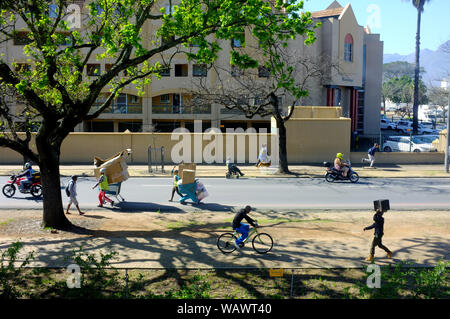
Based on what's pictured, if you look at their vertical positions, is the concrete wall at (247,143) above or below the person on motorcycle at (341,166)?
above

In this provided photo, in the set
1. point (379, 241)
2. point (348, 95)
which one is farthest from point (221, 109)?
point (379, 241)

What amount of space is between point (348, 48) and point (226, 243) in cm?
3819

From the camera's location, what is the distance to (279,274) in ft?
28.0

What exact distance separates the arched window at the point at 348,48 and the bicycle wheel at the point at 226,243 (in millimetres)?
36828

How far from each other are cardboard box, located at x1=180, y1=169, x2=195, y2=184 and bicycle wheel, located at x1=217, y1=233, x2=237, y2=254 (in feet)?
17.5

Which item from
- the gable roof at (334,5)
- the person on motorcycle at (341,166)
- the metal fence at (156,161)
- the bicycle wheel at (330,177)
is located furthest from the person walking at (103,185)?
the gable roof at (334,5)

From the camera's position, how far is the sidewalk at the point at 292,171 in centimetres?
2484

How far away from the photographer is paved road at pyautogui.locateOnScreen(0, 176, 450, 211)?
17062 millimetres

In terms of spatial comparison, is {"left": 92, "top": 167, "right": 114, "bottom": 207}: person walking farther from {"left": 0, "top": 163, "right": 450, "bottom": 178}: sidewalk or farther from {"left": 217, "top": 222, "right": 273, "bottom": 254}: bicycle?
{"left": 0, "top": 163, "right": 450, "bottom": 178}: sidewalk

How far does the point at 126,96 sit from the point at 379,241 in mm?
36604

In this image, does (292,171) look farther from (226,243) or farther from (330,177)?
(226,243)

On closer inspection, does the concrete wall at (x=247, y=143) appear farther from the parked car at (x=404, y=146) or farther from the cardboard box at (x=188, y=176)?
the cardboard box at (x=188, y=176)

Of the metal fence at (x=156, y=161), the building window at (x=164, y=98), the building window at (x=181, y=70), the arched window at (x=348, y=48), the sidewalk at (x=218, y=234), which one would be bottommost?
the sidewalk at (x=218, y=234)

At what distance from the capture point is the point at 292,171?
86.0 feet
